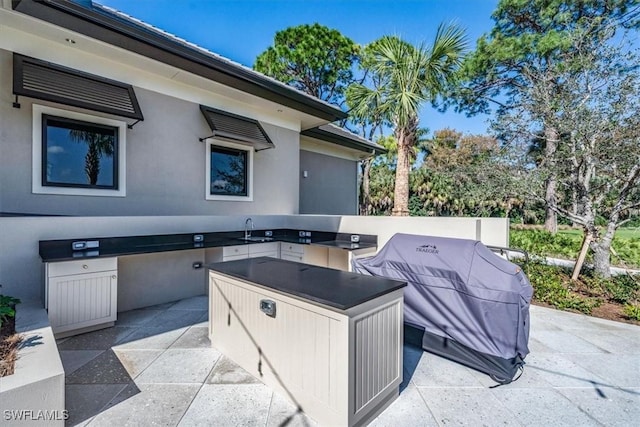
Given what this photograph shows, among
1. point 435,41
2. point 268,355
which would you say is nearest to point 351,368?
point 268,355

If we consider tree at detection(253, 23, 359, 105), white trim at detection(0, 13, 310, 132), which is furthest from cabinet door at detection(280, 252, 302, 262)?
tree at detection(253, 23, 359, 105)

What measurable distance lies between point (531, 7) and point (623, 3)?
2966 millimetres

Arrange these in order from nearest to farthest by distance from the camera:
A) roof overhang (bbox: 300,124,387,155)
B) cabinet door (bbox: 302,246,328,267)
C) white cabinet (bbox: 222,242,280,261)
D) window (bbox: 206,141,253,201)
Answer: white cabinet (bbox: 222,242,280,261)
cabinet door (bbox: 302,246,328,267)
window (bbox: 206,141,253,201)
roof overhang (bbox: 300,124,387,155)

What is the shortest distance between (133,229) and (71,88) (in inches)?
82.9

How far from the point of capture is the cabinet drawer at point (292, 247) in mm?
5472

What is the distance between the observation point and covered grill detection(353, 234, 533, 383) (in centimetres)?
256

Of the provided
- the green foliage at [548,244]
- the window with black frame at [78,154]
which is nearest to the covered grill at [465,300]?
the window with black frame at [78,154]

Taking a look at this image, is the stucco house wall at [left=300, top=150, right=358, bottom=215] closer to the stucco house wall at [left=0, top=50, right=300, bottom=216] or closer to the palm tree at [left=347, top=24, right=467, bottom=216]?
the stucco house wall at [left=0, top=50, right=300, bottom=216]

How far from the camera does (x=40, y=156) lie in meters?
4.04

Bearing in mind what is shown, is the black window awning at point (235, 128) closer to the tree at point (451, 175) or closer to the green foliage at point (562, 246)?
the green foliage at point (562, 246)

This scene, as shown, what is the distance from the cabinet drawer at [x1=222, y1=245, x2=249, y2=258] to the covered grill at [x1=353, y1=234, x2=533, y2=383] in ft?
8.65

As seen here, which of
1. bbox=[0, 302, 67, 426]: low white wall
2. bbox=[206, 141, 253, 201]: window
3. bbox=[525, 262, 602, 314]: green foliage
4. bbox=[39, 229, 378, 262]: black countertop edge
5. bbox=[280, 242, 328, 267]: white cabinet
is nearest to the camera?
bbox=[0, 302, 67, 426]: low white wall

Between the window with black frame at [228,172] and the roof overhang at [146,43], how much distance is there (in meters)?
1.36

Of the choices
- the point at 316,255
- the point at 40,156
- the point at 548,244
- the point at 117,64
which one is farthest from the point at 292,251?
the point at 548,244
